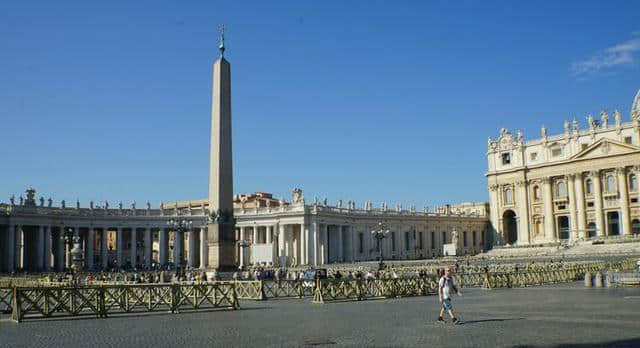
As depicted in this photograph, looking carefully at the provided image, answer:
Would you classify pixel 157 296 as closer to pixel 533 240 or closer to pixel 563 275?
pixel 563 275

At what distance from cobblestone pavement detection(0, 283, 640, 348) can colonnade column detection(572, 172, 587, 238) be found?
206 feet

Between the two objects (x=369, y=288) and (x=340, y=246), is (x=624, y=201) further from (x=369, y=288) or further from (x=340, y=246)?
(x=369, y=288)

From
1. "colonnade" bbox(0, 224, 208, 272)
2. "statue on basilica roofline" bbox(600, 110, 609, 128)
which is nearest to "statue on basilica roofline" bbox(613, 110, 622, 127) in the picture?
"statue on basilica roofline" bbox(600, 110, 609, 128)

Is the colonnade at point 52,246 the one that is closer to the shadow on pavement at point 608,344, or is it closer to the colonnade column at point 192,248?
the colonnade column at point 192,248

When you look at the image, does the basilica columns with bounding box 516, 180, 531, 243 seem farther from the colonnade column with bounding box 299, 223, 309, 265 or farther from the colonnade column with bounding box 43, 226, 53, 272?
the colonnade column with bounding box 43, 226, 53, 272

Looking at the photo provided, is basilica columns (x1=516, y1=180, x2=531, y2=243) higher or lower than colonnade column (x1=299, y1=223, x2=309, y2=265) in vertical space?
higher

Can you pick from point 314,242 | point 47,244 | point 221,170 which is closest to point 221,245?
point 221,170

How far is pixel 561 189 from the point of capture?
85.4 metres

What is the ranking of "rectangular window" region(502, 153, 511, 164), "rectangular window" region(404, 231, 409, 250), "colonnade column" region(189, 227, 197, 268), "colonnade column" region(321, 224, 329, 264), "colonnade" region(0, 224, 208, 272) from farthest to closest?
"rectangular window" region(502, 153, 511, 164) → "rectangular window" region(404, 231, 409, 250) → "colonnade column" region(189, 227, 197, 268) → "colonnade column" region(321, 224, 329, 264) → "colonnade" region(0, 224, 208, 272)

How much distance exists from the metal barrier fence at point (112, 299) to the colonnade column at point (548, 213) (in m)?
69.0

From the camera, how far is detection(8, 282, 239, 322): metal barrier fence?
59.9 ft

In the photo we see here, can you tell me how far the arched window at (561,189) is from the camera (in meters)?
84.6

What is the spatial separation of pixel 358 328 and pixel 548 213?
76196 mm

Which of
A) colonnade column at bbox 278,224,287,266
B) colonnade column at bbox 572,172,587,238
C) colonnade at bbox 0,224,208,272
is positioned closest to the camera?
colonnade at bbox 0,224,208,272
